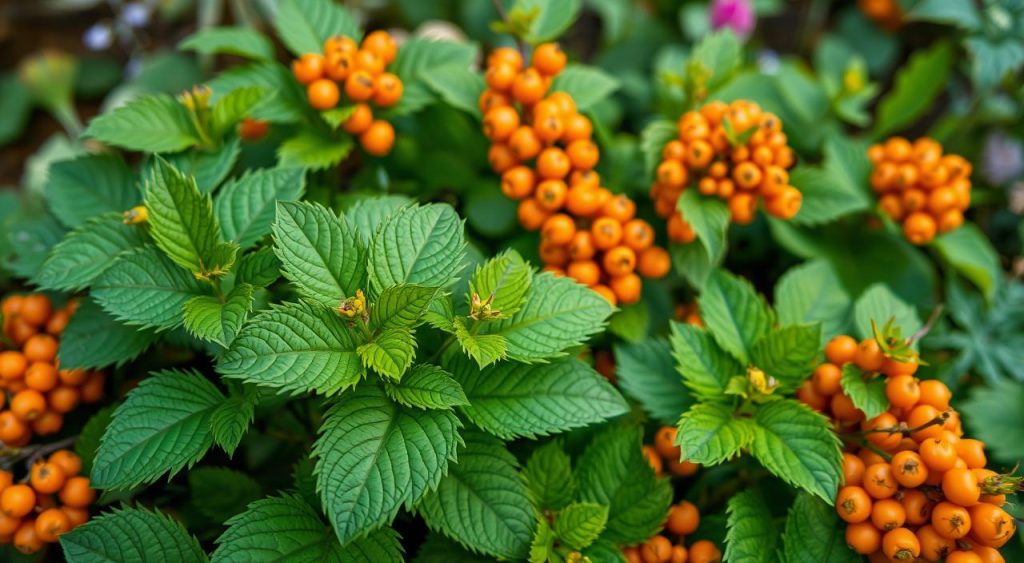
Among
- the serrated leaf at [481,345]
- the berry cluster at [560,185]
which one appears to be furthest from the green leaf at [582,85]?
the serrated leaf at [481,345]

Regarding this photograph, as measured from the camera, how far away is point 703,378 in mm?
1535

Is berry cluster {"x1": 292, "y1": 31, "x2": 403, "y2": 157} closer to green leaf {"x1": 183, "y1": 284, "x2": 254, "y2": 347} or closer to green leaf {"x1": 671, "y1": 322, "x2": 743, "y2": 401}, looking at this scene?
green leaf {"x1": 183, "y1": 284, "x2": 254, "y2": 347}

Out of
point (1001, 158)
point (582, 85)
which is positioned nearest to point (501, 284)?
point (582, 85)

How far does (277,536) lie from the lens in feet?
4.14

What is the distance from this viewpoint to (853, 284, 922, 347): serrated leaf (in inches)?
63.4

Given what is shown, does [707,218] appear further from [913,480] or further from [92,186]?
[92,186]

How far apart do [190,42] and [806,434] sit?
1.62 m

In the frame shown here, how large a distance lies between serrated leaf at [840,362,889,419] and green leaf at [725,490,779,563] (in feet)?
0.91

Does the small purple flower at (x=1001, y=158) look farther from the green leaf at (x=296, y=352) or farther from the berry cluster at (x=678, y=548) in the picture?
the green leaf at (x=296, y=352)

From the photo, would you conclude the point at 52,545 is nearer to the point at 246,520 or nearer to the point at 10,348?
the point at 10,348

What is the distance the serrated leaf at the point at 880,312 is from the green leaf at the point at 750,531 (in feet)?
1.52

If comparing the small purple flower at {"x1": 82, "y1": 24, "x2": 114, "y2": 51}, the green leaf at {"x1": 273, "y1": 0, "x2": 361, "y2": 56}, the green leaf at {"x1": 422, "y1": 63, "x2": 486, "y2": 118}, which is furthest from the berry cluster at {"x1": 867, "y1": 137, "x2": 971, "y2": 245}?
the small purple flower at {"x1": 82, "y1": 24, "x2": 114, "y2": 51}

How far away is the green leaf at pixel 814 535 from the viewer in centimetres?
137

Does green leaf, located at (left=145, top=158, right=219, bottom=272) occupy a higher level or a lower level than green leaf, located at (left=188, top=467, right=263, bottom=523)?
higher
